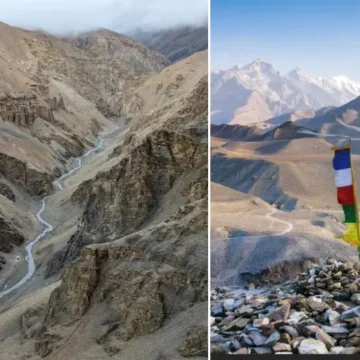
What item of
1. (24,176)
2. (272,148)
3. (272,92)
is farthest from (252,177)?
(24,176)

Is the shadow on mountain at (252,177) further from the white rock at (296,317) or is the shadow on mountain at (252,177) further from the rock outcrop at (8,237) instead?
the rock outcrop at (8,237)

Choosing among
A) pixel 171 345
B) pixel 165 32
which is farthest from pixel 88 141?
pixel 165 32

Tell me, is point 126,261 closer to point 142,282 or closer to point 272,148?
point 142,282

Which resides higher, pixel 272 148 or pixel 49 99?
pixel 49 99

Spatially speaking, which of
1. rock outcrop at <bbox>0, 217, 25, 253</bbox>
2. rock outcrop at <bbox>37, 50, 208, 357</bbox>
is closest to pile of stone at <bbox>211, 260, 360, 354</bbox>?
rock outcrop at <bbox>37, 50, 208, 357</bbox>

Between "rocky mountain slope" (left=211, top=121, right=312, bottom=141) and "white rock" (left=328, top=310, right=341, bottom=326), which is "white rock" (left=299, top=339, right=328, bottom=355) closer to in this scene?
"white rock" (left=328, top=310, right=341, bottom=326)

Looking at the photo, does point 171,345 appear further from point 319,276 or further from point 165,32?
point 165,32
